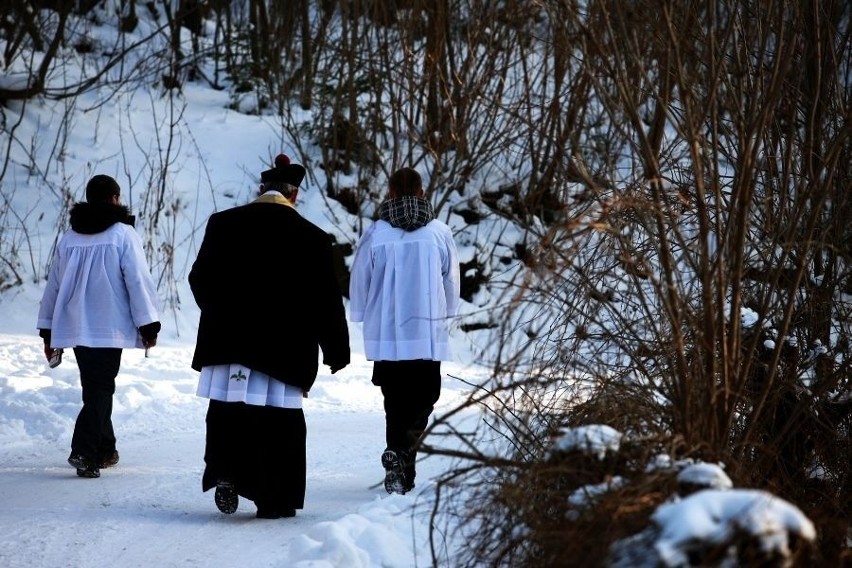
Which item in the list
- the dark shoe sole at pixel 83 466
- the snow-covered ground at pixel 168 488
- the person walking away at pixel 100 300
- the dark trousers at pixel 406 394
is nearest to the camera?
the snow-covered ground at pixel 168 488

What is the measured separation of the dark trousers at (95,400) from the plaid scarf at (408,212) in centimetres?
207

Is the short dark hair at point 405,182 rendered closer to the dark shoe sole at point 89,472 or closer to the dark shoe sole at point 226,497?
the dark shoe sole at point 226,497

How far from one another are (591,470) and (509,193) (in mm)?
14572

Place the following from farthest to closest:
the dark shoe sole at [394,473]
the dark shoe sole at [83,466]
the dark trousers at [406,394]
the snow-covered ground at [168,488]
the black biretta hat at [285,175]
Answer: the dark shoe sole at [83,466] < the dark trousers at [406,394] < the dark shoe sole at [394,473] < the black biretta hat at [285,175] < the snow-covered ground at [168,488]

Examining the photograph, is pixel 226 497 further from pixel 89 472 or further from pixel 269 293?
pixel 89 472

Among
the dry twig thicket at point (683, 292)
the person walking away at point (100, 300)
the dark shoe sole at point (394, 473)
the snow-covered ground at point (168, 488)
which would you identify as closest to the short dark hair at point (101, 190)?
the person walking away at point (100, 300)

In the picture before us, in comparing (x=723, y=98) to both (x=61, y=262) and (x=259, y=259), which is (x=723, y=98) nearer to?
(x=259, y=259)

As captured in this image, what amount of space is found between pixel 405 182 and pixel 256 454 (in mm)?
1972

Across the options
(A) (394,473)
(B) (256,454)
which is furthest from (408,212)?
(B) (256,454)

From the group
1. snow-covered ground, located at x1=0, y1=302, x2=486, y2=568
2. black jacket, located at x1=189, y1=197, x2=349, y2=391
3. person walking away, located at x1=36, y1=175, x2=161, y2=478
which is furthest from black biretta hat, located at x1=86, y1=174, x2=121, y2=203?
snow-covered ground, located at x1=0, y1=302, x2=486, y2=568

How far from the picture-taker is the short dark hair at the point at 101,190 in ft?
26.3

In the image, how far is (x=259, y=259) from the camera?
6859 mm

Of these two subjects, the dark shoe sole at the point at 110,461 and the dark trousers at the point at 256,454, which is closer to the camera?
the dark trousers at the point at 256,454

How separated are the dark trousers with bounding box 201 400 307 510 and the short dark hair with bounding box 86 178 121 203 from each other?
2.00 meters
